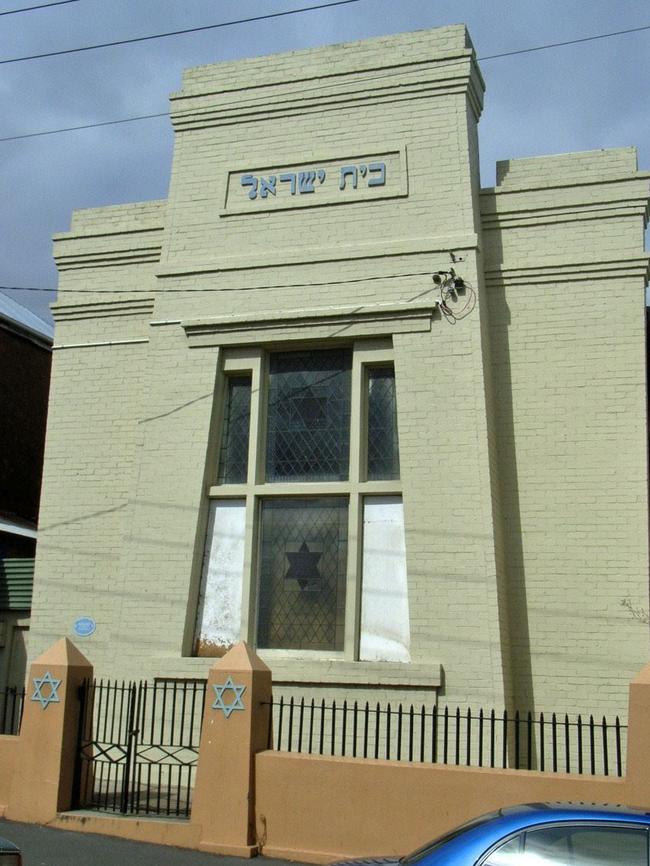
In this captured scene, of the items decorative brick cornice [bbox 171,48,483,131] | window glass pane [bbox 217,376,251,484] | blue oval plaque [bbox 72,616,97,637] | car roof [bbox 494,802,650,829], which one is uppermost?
decorative brick cornice [bbox 171,48,483,131]

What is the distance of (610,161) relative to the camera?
13.9 metres

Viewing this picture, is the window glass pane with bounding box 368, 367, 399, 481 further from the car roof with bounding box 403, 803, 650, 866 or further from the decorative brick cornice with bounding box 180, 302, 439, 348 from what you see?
the car roof with bounding box 403, 803, 650, 866

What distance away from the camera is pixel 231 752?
10.3 m

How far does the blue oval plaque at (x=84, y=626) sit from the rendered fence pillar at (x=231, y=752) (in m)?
4.21

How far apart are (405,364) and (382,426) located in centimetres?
88

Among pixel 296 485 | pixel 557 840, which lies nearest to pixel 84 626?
pixel 296 485

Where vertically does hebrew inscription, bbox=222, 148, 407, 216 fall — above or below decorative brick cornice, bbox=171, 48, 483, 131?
below

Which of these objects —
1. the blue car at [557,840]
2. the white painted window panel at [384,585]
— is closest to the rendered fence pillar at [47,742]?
the white painted window panel at [384,585]

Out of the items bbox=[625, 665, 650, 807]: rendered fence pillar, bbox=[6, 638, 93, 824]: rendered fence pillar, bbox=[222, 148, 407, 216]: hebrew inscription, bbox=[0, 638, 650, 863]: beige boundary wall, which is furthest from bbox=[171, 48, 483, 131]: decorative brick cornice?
bbox=[625, 665, 650, 807]: rendered fence pillar

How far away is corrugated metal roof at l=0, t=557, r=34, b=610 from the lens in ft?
51.1

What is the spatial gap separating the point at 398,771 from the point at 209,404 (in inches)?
235

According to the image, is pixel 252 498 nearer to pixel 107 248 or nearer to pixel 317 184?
pixel 317 184

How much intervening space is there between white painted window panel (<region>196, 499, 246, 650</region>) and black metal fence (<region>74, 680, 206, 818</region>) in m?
0.74

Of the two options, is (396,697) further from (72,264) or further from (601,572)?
(72,264)
